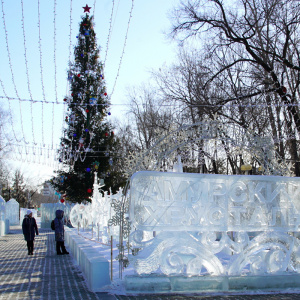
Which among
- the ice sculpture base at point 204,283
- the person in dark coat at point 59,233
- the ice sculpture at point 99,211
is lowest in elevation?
the ice sculpture base at point 204,283


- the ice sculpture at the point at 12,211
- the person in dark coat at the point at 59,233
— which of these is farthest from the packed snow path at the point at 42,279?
the ice sculpture at the point at 12,211

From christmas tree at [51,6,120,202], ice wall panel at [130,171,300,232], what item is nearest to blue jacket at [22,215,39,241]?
ice wall panel at [130,171,300,232]

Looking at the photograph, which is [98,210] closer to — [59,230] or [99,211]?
[99,211]

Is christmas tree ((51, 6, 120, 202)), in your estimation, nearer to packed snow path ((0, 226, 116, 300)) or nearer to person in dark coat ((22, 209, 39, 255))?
person in dark coat ((22, 209, 39, 255))

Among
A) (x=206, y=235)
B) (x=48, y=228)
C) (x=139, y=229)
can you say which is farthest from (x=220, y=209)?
(x=48, y=228)

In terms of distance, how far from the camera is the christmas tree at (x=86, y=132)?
1335 inches

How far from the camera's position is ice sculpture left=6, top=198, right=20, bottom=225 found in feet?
121

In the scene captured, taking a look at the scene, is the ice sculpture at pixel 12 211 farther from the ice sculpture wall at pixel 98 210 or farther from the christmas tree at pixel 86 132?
the ice sculpture wall at pixel 98 210

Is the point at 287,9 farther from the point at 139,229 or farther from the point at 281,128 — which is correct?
the point at 139,229

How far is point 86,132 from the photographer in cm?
3400

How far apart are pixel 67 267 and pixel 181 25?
1382cm

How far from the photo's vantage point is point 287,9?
18250 mm

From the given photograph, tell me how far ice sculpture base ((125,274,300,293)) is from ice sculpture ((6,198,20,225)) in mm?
31494

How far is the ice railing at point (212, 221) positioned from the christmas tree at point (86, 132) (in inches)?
1000
